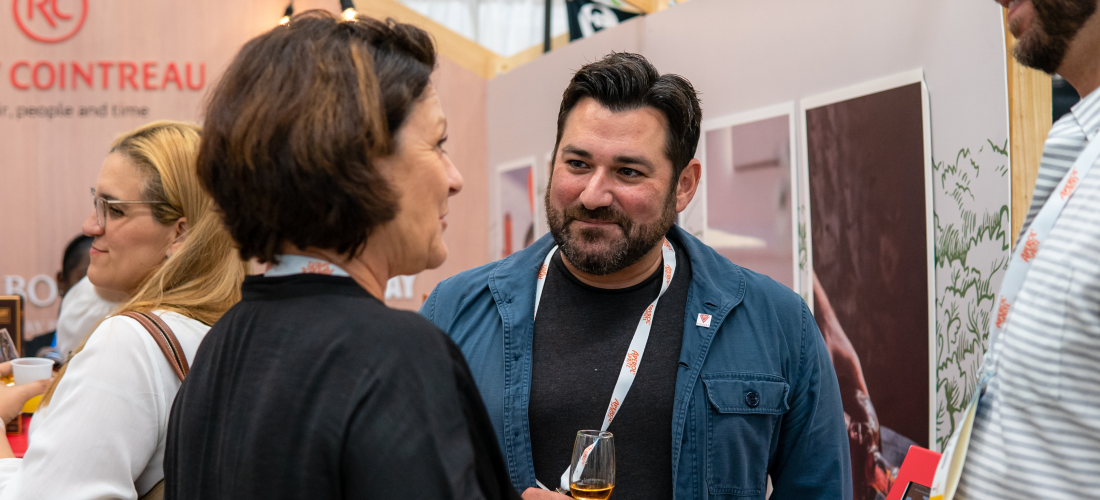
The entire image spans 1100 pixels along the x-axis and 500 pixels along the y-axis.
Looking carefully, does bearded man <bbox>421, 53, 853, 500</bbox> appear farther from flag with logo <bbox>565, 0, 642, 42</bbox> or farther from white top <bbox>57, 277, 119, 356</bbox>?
flag with logo <bbox>565, 0, 642, 42</bbox>

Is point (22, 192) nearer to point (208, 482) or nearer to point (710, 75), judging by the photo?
point (710, 75)

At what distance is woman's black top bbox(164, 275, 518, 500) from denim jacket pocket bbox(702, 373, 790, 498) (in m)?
1.03

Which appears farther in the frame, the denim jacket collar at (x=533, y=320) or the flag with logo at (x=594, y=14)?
the flag with logo at (x=594, y=14)

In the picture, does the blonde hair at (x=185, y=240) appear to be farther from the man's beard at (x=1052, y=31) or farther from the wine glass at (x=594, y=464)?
the man's beard at (x=1052, y=31)

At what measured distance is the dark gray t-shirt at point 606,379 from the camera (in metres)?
1.88

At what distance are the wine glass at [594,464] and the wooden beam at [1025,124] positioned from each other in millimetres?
1582

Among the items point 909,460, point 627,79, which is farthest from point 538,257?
point 909,460

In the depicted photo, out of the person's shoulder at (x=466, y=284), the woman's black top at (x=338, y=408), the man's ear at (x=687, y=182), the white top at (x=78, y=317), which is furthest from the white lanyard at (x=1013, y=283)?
the white top at (x=78, y=317)

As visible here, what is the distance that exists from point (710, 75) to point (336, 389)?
11.2ft

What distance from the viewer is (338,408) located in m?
0.88

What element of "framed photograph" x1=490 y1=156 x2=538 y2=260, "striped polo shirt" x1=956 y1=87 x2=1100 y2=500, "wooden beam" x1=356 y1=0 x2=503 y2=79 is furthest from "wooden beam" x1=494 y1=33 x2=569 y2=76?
"striped polo shirt" x1=956 y1=87 x2=1100 y2=500

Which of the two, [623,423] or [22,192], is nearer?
[623,423]

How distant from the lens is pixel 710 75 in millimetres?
3992

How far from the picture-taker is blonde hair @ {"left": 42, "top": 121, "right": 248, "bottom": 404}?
5.66 feet
